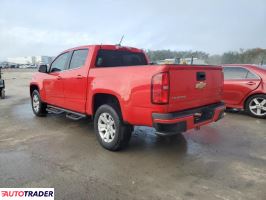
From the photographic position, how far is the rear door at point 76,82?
4992mm

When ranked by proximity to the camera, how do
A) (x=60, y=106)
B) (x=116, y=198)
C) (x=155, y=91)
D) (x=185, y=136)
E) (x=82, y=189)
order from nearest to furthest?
(x=116, y=198), (x=82, y=189), (x=155, y=91), (x=185, y=136), (x=60, y=106)

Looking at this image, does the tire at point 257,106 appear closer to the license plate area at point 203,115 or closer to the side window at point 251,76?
the side window at point 251,76

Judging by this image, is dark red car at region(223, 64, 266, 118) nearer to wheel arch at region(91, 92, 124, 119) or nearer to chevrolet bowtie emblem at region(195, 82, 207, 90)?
chevrolet bowtie emblem at region(195, 82, 207, 90)

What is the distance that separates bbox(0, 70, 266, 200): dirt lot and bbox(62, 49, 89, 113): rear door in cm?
72

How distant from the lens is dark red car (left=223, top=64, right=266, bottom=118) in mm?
6801

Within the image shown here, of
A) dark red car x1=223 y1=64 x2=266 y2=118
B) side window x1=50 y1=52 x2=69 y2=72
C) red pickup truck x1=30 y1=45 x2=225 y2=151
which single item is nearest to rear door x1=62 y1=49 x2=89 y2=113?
red pickup truck x1=30 y1=45 x2=225 y2=151

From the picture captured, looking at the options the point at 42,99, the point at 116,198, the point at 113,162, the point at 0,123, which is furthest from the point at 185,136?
the point at 0,123

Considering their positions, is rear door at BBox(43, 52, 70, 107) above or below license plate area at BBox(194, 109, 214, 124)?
above

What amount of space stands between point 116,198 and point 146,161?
1188mm

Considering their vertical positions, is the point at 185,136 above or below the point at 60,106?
below

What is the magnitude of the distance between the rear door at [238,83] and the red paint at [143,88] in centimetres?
281

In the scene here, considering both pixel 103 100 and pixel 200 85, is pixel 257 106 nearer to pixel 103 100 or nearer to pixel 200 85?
pixel 200 85

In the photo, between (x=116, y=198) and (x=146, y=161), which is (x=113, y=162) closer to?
(x=146, y=161)

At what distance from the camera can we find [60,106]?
19.8ft
